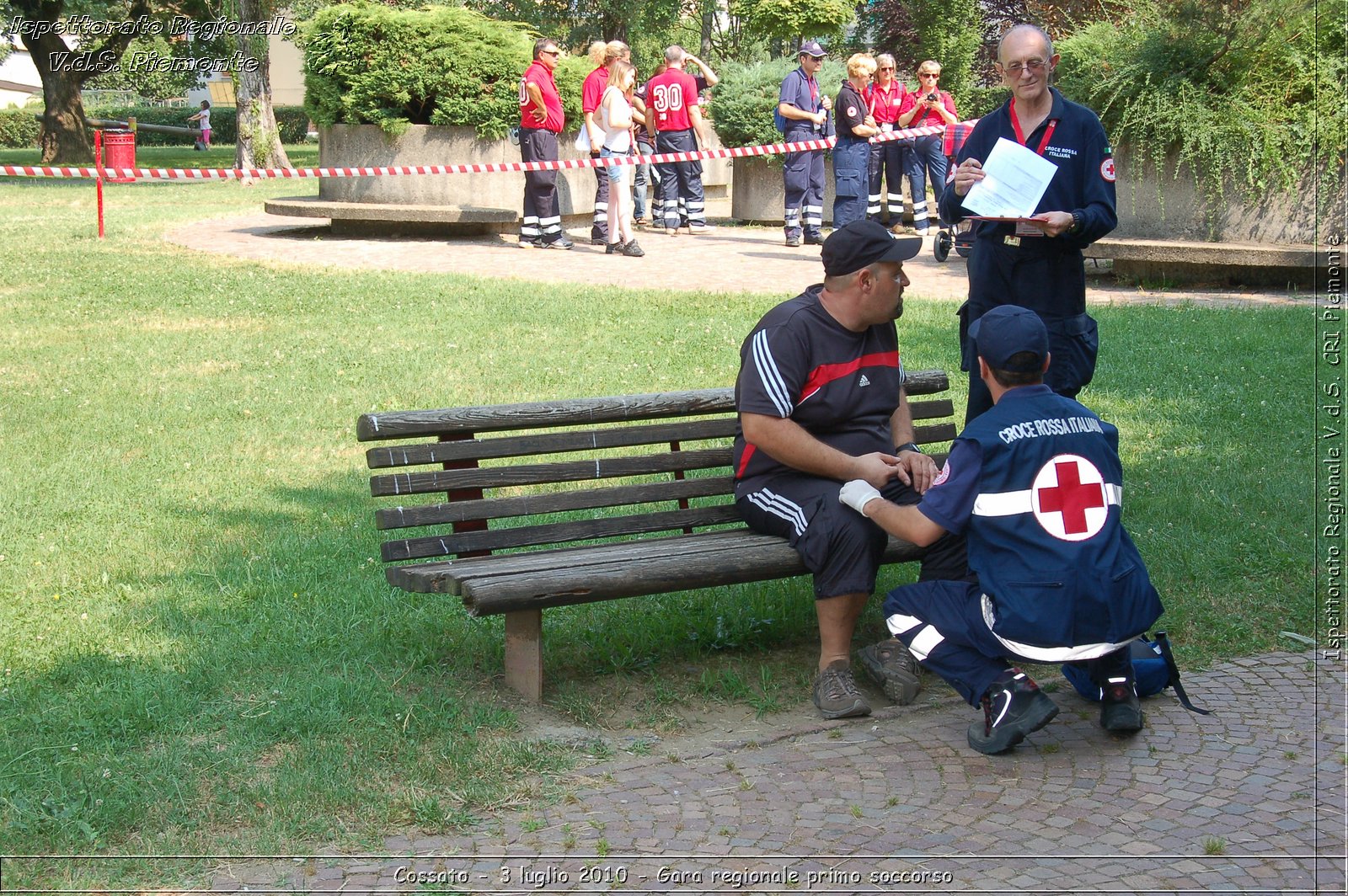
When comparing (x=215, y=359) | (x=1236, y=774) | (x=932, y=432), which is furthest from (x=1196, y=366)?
(x=215, y=359)

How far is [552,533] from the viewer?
4703 mm

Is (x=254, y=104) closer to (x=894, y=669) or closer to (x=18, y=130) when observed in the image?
(x=894, y=669)

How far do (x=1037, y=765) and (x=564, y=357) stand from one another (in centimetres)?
566

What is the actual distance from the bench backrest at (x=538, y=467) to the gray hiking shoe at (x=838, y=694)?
83 centimetres

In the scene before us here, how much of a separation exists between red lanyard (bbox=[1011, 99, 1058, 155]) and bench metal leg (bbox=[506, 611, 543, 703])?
258 centimetres

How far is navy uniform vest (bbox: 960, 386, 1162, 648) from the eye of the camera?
3.78 m

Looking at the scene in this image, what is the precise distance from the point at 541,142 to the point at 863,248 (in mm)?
10952

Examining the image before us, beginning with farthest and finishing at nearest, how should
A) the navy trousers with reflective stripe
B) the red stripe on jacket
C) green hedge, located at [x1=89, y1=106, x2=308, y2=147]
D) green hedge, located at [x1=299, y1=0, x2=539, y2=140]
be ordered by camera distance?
1. green hedge, located at [x1=89, y1=106, x2=308, y2=147]
2. green hedge, located at [x1=299, y1=0, x2=539, y2=140]
3. the navy trousers with reflective stripe
4. the red stripe on jacket

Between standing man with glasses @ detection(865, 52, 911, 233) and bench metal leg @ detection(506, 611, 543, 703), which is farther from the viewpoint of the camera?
standing man with glasses @ detection(865, 52, 911, 233)

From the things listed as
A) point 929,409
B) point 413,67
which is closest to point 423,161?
point 413,67

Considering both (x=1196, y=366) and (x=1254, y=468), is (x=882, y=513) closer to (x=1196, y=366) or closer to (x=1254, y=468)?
(x=1254, y=468)

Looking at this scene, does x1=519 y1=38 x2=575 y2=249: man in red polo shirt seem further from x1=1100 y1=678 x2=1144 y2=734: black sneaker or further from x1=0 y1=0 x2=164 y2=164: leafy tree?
x1=0 y1=0 x2=164 y2=164: leafy tree

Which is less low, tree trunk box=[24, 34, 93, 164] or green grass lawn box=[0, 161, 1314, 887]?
tree trunk box=[24, 34, 93, 164]

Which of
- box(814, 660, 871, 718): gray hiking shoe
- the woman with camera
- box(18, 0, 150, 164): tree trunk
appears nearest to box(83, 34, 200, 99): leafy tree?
box(18, 0, 150, 164): tree trunk
